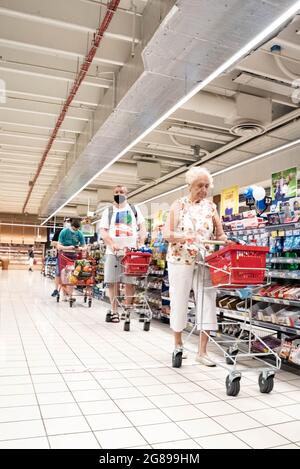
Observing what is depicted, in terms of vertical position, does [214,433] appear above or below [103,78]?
below

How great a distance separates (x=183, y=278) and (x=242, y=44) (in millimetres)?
2778

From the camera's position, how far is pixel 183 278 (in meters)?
3.37

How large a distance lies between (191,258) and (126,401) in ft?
4.35

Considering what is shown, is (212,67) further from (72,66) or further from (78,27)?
(72,66)

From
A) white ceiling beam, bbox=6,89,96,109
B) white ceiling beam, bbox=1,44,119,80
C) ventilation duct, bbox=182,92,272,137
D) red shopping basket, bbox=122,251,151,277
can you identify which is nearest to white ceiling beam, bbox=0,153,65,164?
white ceiling beam, bbox=6,89,96,109

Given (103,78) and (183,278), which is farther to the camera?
(103,78)

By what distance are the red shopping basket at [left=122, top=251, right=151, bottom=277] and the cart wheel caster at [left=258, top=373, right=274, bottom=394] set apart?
251 centimetres

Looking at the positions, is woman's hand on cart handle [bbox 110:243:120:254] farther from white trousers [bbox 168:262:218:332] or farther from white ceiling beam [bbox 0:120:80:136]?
white ceiling beam [bbox 0:120:80:136]

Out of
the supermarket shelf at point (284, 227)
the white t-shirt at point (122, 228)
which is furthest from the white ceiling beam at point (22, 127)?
the supermarket shelf at point (284, 227)

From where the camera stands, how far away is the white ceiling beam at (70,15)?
5.05 metres

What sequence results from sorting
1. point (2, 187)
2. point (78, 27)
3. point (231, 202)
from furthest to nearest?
point (2, 187)
point (231, 202)
point (78, 27)

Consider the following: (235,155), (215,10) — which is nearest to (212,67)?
(215,10)

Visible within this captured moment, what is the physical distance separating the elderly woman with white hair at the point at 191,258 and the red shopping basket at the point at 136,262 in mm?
1578

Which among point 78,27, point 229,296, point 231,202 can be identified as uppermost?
point 78,27
